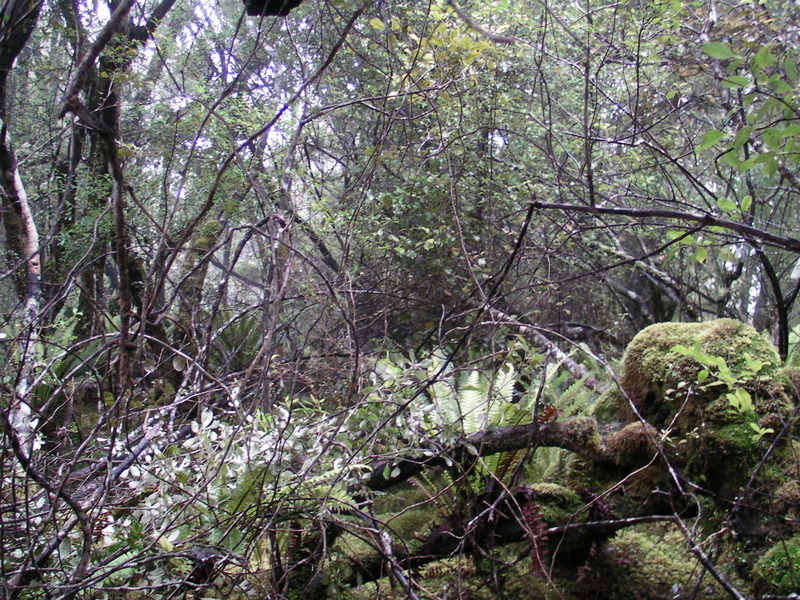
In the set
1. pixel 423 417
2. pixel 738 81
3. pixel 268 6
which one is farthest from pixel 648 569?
pixel 268 6

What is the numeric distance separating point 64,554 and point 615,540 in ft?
7.75

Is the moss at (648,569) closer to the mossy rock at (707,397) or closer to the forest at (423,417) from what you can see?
the forest at (423,417)

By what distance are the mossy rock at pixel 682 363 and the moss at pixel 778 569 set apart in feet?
2.25

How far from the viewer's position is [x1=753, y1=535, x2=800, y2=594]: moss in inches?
79.8

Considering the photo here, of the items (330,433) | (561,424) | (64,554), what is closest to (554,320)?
(561,424)

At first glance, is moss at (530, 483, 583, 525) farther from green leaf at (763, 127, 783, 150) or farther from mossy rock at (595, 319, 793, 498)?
green leaf at (763, 127, 783, 150)

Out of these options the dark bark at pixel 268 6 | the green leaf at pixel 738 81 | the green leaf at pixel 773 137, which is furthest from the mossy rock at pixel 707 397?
the dark bark at pixel 268 6

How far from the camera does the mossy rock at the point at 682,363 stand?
264 centimetres

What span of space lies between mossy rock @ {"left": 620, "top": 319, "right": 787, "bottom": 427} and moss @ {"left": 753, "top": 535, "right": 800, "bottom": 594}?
69 centimetres

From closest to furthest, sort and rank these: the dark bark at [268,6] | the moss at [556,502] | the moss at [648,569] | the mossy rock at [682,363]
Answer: the dark bark at [268,6]
the moss at [648,569]
the moss at [556,502]
the mossy rock at [682,363]

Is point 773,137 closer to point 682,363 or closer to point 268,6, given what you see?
point 682,363

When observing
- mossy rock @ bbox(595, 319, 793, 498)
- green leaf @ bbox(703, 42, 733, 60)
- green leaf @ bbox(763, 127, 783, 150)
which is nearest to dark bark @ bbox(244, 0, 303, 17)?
green leaf @ bbox(703, 42, 733, 60)

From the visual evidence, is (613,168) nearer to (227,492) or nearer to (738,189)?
(738,189)

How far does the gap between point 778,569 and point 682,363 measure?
3.13ft
